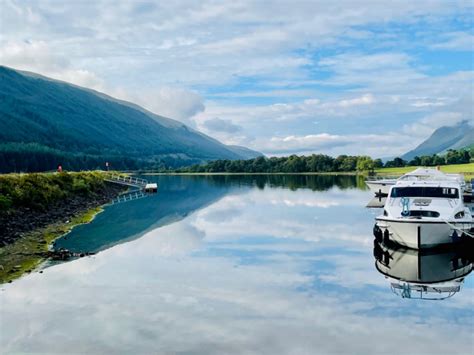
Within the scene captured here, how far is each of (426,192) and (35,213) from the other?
32.5 meters

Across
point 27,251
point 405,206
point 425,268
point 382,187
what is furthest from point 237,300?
point 382,187

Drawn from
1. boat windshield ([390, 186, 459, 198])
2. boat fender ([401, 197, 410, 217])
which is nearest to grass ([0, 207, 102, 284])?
boat fender ([401, 197, 410, 217])

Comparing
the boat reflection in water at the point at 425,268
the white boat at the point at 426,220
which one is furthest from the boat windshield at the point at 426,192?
the boat reflection in water at the point at 425,268

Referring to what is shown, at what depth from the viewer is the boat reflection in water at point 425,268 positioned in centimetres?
2428

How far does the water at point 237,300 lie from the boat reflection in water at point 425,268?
0.12 meters

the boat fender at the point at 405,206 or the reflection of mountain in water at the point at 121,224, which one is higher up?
the boat fender at the point at 405,206

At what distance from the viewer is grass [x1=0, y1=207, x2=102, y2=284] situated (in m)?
27.1

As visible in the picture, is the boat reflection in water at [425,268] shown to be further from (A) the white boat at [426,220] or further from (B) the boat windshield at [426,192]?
(B) the boat windshield at [426,192]

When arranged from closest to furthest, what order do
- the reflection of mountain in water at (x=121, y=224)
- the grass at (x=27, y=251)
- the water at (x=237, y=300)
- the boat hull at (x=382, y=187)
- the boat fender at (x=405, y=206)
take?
the water at (x=237, y=300) < the grass at (x=27, y=251) < the boat fender at (x=405, y=206) < the reflection of mountain in water at (x=121, y=224) < the boat hull at (x=382, y=187)

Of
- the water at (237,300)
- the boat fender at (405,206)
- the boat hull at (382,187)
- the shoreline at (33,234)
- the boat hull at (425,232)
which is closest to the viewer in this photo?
the water at (237,300)

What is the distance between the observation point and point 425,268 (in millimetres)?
28609

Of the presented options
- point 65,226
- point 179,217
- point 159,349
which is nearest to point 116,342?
point 159,349

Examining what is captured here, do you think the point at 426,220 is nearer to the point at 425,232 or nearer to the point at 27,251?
the point at 425,232

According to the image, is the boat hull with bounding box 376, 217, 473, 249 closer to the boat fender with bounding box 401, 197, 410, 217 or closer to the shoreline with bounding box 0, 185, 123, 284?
the boat fender with bounding box 401, 197, 410, 217
